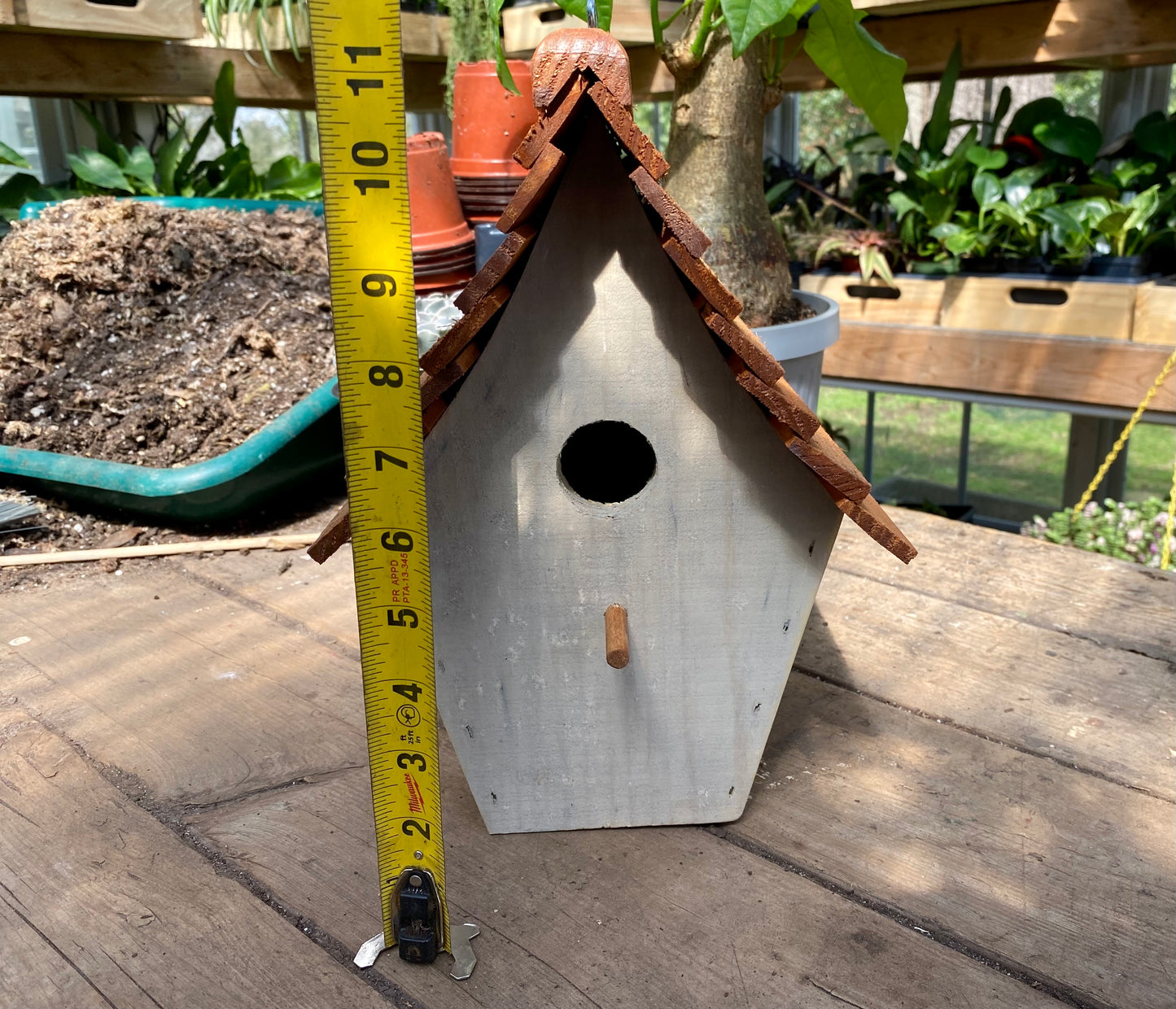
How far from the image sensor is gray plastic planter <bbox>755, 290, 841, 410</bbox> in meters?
1.52

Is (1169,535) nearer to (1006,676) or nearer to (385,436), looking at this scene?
(1006,676)

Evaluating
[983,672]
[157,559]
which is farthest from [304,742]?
[983,672]

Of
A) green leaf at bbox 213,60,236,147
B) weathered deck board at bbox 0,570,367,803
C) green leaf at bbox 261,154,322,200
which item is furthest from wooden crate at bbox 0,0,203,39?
weathered deck board at bbox 0,570,367,803

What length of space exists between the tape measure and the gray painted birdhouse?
0.41ft

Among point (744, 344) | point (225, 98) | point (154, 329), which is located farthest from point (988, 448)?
point (744, 344)

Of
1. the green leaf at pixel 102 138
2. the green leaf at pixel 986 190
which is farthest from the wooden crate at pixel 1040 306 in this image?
the green leaf at pixel 102 138

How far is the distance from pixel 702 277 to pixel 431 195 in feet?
4.83

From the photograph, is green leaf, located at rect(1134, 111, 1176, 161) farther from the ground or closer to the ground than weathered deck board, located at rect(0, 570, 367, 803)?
farther from the ground

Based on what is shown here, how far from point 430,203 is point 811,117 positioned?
4629 millimetres

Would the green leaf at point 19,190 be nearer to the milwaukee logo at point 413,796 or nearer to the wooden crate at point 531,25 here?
the wooden crate at point 531,25

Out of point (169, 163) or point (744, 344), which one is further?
point (169, 163)

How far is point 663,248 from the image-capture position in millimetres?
888

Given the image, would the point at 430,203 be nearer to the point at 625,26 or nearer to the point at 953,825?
the point at 625,26

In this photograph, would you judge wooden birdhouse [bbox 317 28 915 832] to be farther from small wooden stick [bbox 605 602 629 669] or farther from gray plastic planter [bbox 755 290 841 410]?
gray plastic planter [bbox 755 290 841 410]
